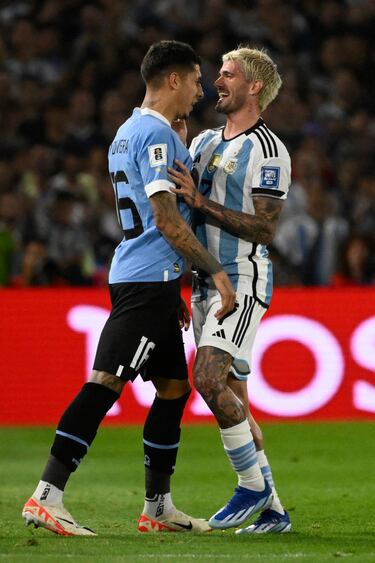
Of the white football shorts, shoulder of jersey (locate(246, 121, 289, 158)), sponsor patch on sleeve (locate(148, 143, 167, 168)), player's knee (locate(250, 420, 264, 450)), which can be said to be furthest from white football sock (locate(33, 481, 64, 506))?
shoulder of jersey (locate(246, 121, 289, 158))

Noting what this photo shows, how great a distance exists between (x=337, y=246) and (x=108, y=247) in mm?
2402

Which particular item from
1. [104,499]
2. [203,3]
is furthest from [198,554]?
[203,3]

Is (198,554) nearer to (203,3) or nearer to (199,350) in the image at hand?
(199,350)

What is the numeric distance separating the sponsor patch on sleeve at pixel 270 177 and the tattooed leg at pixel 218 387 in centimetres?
84

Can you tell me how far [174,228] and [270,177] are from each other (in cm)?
61

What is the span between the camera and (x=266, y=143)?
6.33 m

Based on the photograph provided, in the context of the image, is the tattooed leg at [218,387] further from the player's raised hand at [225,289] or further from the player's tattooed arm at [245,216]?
the player's tattooed arm at [245,216]

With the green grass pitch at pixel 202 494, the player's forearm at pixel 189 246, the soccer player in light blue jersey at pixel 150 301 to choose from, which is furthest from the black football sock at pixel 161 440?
the player's forearm at pixel 189 246

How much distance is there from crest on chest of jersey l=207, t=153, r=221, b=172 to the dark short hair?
475 mm

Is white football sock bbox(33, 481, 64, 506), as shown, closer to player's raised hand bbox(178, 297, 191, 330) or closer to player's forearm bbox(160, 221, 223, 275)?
player's raised hand bbox(178, 297, 191, 330)

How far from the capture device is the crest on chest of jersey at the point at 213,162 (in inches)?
253

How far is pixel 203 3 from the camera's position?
15.6 meters

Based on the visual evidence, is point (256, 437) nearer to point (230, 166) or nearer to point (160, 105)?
point (230, 166)

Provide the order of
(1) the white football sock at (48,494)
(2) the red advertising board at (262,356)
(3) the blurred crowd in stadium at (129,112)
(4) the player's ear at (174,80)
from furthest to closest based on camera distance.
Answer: (3) the blurred crowd in stadium at (129,112) < (2) the red advertising board at (262,356) < (4) the player's ear at (174,80) < (1) the white football sock at (48,494)
